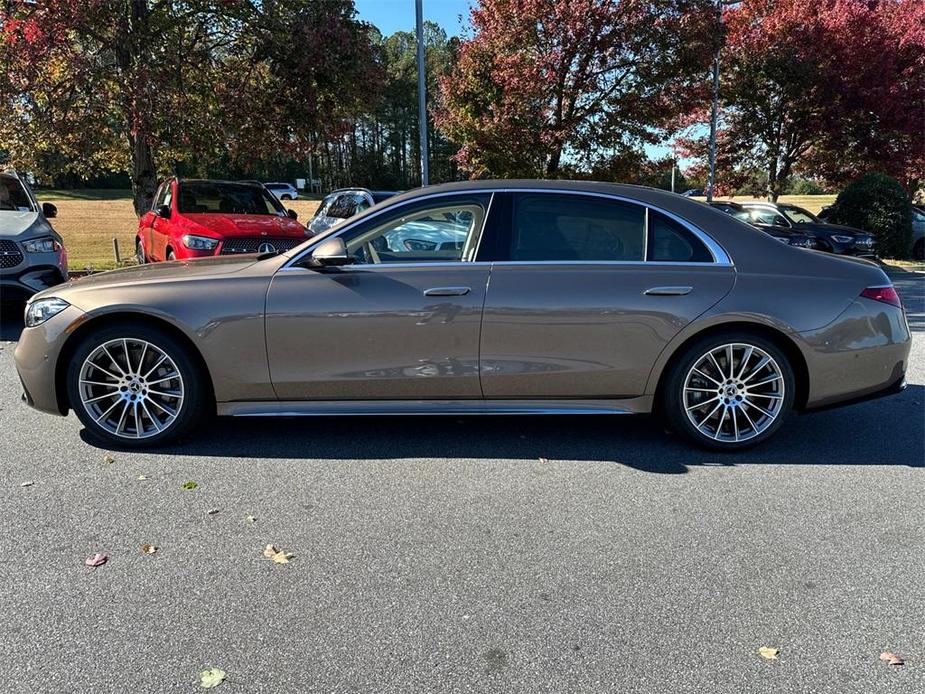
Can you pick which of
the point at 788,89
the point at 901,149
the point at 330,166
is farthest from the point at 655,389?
the point at 330,166

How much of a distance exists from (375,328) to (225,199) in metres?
7.08

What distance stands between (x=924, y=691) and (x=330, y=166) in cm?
7400

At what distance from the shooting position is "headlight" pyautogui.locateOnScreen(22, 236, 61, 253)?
8.22 meters

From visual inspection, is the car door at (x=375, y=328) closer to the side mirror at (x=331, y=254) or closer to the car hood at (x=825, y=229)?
the side mirror at (x=331, y=254)

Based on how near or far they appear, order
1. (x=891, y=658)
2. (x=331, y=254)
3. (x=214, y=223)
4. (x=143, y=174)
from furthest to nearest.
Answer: (x=143, y=174) < (x=214, y=223) < (x=331, y=254) < (x=891, y=658)

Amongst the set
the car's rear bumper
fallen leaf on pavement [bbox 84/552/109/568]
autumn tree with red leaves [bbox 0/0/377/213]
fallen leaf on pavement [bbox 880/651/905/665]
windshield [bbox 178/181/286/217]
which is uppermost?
autumn tree with red leaves [bbox 0/0/377/213]

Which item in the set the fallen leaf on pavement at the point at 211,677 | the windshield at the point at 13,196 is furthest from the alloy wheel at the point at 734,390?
the windshield at the point at 13,196

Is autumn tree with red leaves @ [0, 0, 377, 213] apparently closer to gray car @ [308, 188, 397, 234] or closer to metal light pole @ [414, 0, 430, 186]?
gray car @ [308, 188, 397, 234]

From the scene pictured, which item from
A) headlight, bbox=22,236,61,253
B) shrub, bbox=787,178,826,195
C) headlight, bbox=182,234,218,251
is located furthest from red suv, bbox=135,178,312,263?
shrub, bbox=787,178,826,195

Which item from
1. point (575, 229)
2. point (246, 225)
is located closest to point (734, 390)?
point (575, 229)

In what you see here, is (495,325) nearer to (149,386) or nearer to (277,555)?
(277,555)

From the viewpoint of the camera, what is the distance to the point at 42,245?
8383mm

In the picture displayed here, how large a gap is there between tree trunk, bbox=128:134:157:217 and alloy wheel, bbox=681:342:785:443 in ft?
39.9

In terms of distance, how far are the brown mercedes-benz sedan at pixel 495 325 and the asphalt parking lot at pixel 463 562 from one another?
33 centimetres
